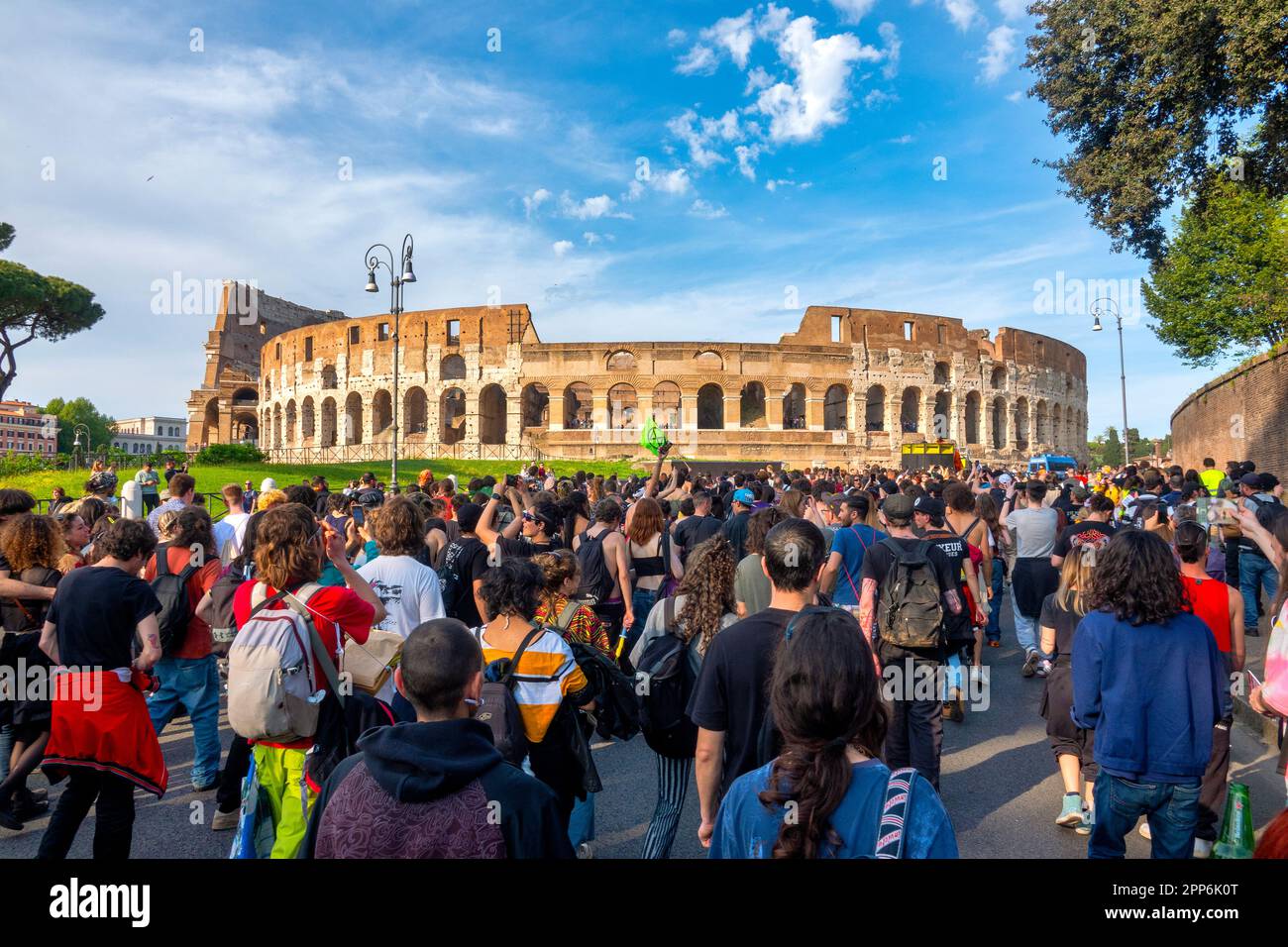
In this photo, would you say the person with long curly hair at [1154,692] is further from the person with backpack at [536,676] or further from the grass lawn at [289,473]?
the grass lawn at [289,473]

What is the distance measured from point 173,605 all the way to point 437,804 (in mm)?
3731

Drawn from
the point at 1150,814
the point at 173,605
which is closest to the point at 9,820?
the point at 173,605

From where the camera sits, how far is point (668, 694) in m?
3.39

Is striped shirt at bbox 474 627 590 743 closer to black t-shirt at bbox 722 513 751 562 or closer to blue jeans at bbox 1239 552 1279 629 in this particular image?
black t-shirt at bbox 722 513 751 562

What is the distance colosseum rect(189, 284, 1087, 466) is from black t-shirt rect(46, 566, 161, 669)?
3408cm

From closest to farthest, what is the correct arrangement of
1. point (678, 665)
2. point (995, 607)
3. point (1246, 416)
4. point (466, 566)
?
point (678, 665), point (466, 566), point (995, 607), point (1246, 416)

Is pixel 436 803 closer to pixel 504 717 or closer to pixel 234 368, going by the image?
pixel 504 717

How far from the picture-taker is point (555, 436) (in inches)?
1594

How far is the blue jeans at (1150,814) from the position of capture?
9.21ft

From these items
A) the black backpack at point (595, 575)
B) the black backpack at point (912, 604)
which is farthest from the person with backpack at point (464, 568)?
the black backpack at point (912, 604)
